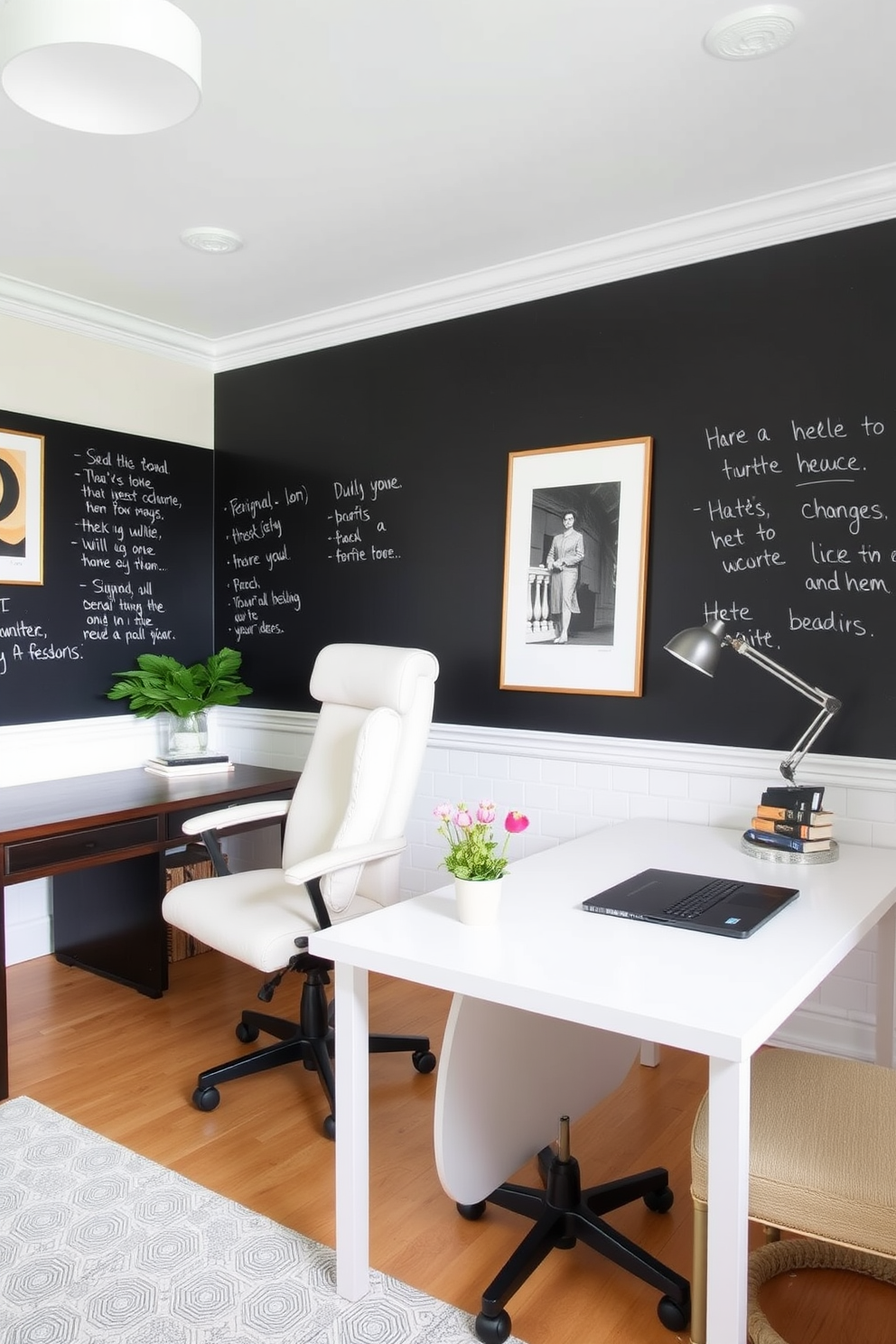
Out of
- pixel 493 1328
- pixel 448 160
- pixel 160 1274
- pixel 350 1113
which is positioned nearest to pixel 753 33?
pixel 448 160

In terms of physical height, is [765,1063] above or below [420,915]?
below

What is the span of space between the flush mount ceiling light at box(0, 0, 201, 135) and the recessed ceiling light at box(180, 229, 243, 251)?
1.47m

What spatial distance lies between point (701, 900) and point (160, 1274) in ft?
4.40

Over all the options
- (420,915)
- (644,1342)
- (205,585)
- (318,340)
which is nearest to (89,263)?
(318,340)

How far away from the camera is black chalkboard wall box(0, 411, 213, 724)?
3.72 meters

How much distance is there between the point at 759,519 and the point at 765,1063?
1.65m

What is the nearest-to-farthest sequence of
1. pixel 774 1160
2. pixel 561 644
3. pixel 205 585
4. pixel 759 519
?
pixel 774 1160 < pixel 759 519 < pixel 561 644 < pixel 205 585

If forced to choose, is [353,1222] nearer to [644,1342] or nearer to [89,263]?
[644,1342]

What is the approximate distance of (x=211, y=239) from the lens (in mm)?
3150

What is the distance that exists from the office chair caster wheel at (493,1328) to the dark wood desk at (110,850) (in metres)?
1.56

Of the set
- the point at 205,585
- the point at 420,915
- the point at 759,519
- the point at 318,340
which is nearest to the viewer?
the point at 420,915

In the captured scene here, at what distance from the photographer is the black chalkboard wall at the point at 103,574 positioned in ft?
12.2

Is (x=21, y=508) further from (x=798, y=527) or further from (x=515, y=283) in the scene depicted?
(x=798, y=527)

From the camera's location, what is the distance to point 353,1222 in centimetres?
189
